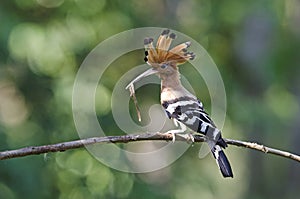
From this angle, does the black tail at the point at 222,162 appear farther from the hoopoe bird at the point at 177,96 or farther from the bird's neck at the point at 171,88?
the bird's neck at the point at 171,88

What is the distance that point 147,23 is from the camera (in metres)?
5.55

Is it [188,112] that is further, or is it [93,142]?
[188,112]

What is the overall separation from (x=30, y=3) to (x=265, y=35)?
7.85 ft

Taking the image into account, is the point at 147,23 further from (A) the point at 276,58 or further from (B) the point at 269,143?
(B) the point at 269,143

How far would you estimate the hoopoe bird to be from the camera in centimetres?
156

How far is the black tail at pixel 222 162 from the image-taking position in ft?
5.18

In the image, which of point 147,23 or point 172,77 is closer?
point 172,77

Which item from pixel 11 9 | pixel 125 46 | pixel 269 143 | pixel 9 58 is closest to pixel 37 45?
pixel 9 58

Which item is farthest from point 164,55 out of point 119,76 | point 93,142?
point 119,76

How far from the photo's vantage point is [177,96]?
1797mm

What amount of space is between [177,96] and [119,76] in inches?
140

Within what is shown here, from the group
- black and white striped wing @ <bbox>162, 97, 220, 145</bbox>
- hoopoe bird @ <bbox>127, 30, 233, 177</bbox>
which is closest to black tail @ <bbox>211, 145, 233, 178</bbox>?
hoopoe bird @ <bbox>127, 30, 233, 177</bbox>

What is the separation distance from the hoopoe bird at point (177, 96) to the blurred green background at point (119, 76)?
240cm

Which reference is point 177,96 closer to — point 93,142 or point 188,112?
point 188,112
